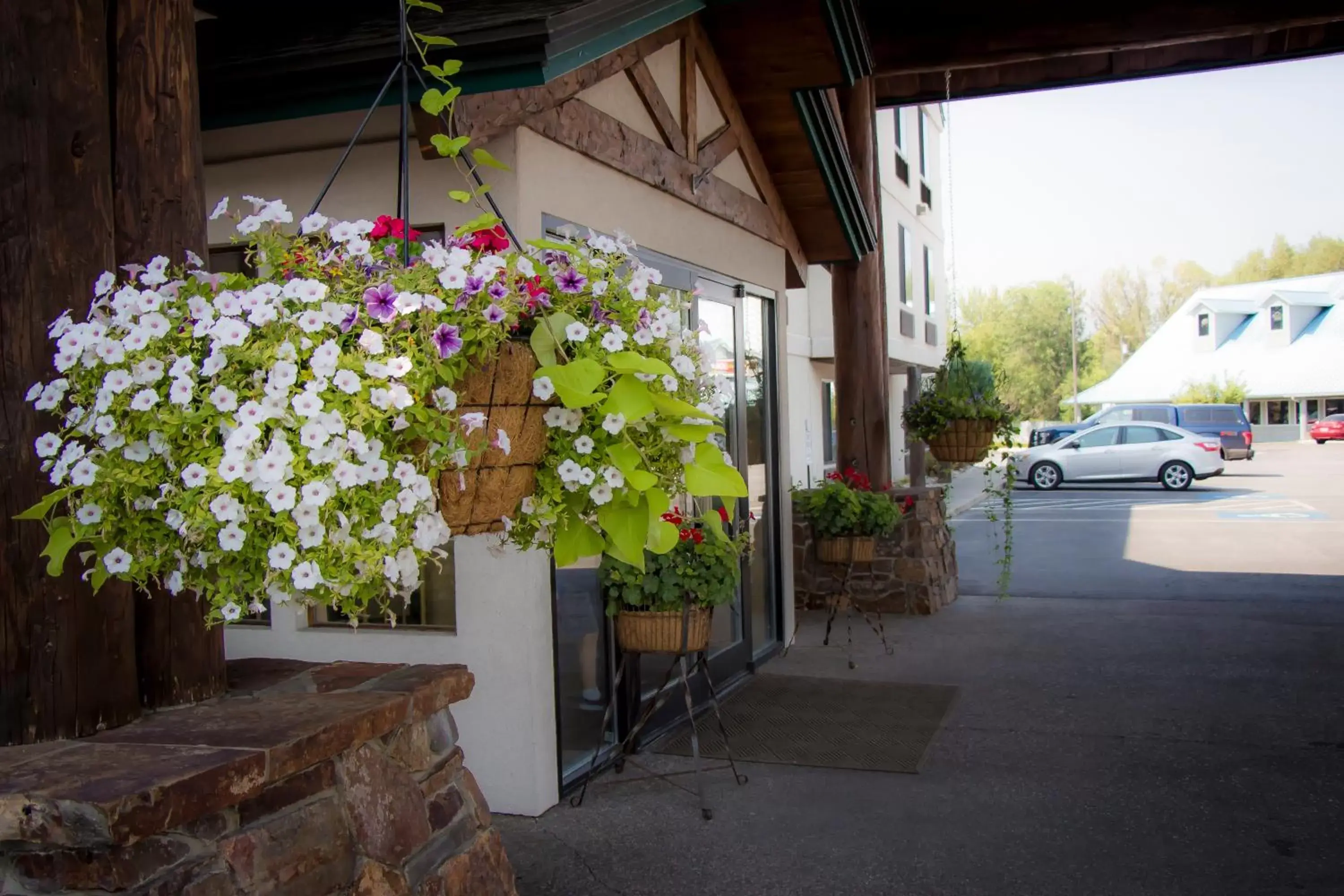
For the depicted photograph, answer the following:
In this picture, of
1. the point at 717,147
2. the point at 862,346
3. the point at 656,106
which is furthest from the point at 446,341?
the point at 862,346

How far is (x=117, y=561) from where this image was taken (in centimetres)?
213

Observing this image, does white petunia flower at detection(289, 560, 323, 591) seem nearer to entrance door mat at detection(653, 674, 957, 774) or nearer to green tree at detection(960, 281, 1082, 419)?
entrance door mat at detection(653, 674, 957, 774)

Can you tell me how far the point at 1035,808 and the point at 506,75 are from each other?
11.4ft

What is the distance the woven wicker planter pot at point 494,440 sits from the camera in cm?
221

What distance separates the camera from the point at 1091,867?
415 centimetres

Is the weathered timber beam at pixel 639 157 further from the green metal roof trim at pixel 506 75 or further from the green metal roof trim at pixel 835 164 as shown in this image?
the green metal roof trim at pixel 835 164

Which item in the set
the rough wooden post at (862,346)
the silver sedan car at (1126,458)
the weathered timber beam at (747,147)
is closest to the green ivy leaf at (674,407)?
the weathered timber beam at (747,147)

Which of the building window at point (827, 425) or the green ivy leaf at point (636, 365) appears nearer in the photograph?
the green ivy leaf at point (636, 365)

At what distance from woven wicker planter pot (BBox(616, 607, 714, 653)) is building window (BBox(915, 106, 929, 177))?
1968cm

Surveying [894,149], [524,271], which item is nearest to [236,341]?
[524,271]

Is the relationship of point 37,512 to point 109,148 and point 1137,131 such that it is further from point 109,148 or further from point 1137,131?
point 1137,131

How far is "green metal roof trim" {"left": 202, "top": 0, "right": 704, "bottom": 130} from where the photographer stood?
153 inches

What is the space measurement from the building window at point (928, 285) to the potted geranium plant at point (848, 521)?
55.6ft

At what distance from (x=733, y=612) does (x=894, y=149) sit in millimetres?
15800
